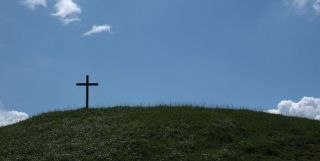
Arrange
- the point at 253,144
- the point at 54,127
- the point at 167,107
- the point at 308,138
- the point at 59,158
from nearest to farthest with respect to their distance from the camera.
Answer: the point at 59,158 → the point at 253,144 → the point at 308,138 → the point at 54,127 → the point at 167,107

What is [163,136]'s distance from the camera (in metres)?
33.4

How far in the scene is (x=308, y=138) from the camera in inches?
1367

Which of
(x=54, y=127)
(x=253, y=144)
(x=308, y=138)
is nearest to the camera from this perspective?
(x=253, y=144)

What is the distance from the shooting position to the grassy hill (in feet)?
101

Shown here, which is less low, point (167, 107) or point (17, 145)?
point (167, 107)

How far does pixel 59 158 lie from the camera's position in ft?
100

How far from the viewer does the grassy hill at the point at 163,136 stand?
30.9 metres

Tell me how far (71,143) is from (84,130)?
295 centimetres

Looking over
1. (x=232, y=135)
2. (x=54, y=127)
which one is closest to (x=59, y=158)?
(x=54, y=127)

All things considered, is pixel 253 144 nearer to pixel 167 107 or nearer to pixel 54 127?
pixel 167 107

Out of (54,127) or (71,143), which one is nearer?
(71,143)

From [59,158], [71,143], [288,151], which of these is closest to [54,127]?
[71,143]

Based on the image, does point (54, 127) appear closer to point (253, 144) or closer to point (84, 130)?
point (84, 130)

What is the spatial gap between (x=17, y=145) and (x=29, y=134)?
2454mm
